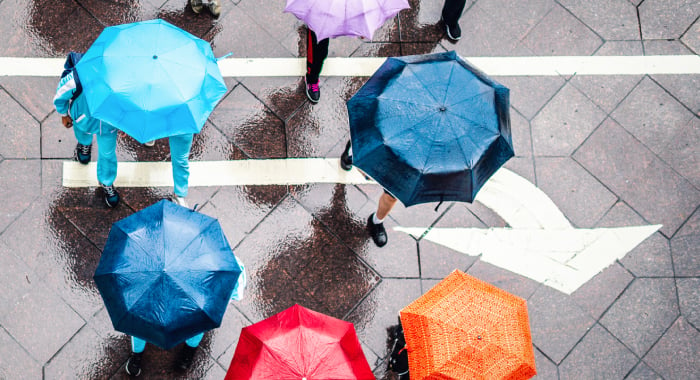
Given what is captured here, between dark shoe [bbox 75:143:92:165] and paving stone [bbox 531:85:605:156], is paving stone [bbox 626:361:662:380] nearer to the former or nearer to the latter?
paving stone [bbox 531:85:605:156]

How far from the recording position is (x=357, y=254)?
6316 millimetres

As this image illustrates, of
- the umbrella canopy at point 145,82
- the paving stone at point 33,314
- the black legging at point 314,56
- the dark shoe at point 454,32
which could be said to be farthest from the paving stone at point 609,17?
the paving stone at point 33,314

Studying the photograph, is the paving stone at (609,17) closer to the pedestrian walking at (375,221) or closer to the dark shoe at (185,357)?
the pedestrian walking at (375,221)

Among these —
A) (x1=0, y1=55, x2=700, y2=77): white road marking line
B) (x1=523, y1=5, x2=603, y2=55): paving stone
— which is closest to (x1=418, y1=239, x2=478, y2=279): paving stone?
(x1=0, y1=55, x2=700, y2=77): white road marking line

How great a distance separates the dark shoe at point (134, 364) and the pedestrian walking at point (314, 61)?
10.1ft

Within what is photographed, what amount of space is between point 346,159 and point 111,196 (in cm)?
236

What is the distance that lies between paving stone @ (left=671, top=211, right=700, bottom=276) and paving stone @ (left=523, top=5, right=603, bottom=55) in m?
2.23

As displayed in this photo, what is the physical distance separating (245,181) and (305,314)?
218 cm

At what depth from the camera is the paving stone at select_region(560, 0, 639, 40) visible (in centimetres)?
720

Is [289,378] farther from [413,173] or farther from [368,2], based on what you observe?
[368,2]

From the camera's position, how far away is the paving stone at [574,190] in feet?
21.7

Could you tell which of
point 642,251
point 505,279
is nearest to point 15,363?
point 505,279

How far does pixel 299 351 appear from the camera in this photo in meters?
4.24

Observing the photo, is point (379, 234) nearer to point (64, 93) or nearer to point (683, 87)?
point (64, 93)
